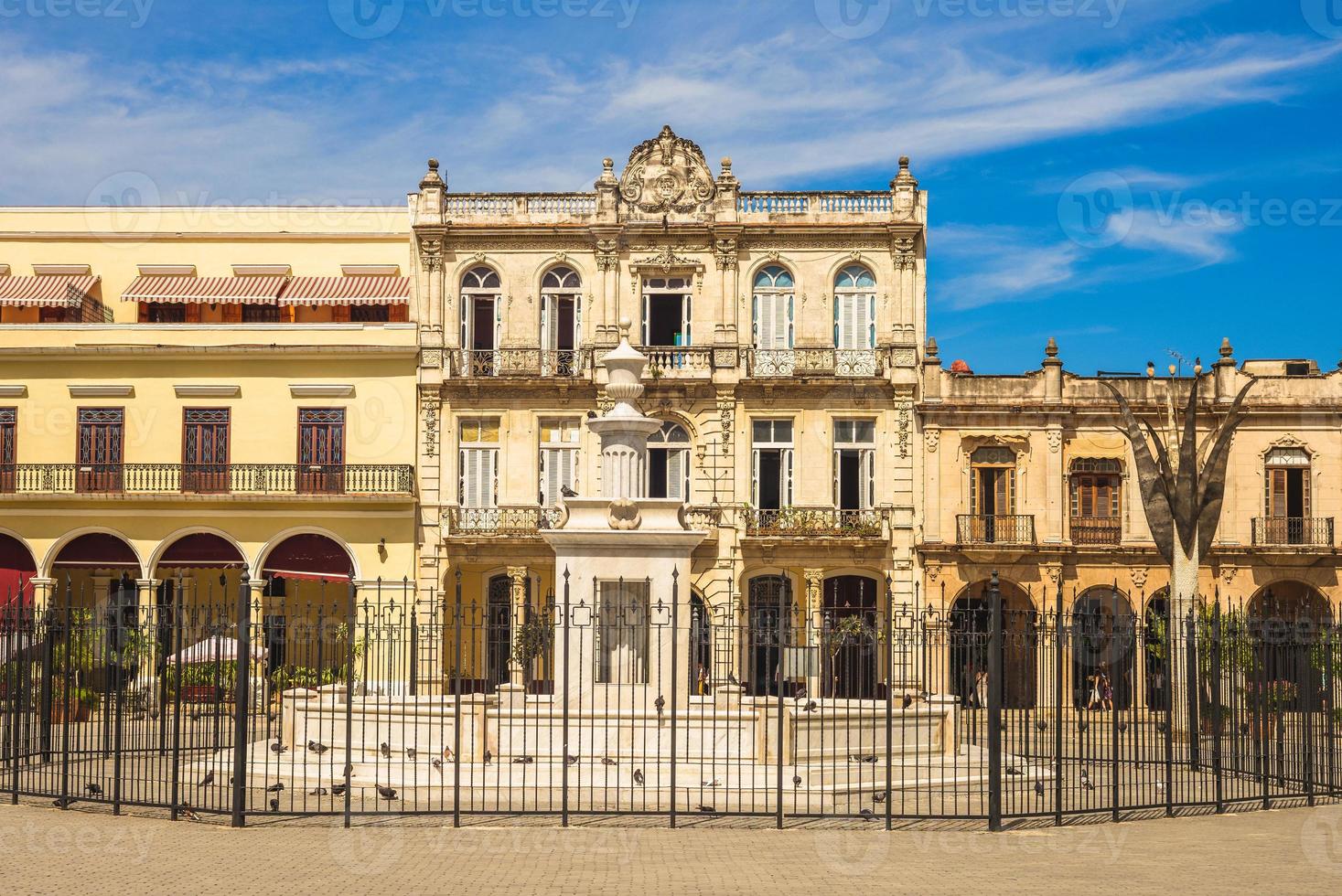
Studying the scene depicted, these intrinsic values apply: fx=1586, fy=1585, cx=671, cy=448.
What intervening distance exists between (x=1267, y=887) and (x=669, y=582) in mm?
8434

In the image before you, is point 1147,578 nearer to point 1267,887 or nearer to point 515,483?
point 515,483

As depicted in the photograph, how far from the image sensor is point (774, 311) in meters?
36.8

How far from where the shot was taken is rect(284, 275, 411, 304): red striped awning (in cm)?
3700

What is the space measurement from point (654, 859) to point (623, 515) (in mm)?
6282

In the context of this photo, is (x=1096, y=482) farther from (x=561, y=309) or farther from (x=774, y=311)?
(x=561, y=309)

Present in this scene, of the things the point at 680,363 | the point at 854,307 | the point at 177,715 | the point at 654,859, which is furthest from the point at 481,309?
the point at 654,859

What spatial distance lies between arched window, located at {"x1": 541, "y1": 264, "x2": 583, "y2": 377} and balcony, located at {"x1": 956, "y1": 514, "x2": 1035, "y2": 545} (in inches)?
388

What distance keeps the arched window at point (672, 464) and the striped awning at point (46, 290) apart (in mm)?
13990

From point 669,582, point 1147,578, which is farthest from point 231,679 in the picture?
point 1147,578

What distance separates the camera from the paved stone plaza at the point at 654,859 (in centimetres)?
1245

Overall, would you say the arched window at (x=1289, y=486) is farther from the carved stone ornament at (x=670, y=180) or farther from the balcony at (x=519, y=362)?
the balcony at (x=519, y=362)

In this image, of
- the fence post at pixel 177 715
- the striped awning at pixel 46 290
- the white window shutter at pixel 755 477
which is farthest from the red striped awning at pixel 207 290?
the fence post at pixel 177 715

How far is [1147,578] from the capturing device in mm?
36344

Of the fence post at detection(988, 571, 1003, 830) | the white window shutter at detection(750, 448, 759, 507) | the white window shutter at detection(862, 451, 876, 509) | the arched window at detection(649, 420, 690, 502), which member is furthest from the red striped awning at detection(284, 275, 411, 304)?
the fence post at detection(988, 571, 1003, 830)
